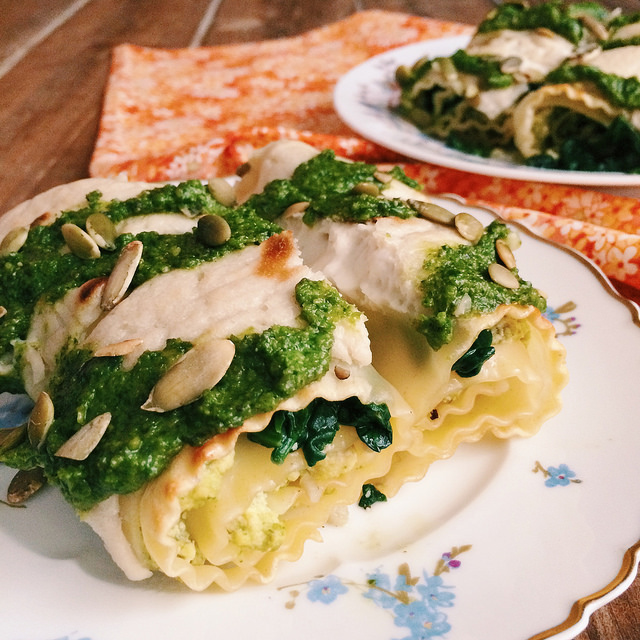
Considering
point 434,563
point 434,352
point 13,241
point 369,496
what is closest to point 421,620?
point 434,563

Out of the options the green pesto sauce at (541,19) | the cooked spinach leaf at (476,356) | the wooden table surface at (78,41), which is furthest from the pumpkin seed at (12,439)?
the green pesto sauce at (541,19)

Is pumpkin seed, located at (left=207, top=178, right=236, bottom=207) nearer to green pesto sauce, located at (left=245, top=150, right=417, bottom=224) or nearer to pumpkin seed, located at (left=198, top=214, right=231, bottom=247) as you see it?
green pesto sauce, located at (left=245, top=150, right=417, bottom=224)

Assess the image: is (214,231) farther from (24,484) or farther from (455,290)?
(24,484)

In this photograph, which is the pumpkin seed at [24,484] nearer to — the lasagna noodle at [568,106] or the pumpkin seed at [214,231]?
the pumpkin seed at [214,231]

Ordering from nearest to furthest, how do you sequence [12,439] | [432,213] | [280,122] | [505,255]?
[12,439] < [505,255] < [432,213] < [280,122]

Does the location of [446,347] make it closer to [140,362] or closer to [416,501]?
[416,501]

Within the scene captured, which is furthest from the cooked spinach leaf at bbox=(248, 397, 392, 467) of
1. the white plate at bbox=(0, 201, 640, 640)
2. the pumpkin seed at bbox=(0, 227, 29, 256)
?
the pumpkin seed at bbox=(0, 227, 29, 256)
